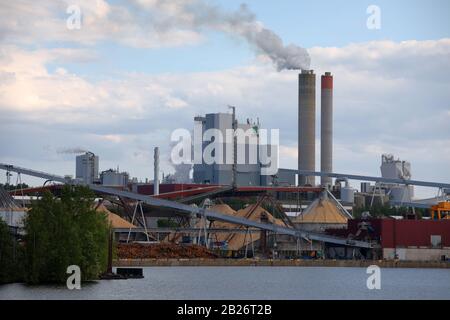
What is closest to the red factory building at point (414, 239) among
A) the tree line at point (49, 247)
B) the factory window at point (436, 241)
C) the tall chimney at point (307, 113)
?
the factory window at point (436, 241)

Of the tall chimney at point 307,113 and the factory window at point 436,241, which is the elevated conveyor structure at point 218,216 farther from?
the tall chimney at point 307,113

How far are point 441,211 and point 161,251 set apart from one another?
33.0 m

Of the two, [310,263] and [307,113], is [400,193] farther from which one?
[310,263]

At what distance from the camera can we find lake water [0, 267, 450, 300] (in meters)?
63.1

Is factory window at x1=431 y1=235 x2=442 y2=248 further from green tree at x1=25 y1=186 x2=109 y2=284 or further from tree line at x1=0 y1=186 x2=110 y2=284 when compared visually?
tree line at x1=0 y1=186 x2=110 y2=284

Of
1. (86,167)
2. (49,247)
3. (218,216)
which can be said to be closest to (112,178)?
(86,167)

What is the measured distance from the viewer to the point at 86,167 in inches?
6481

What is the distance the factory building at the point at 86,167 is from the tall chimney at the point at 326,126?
30693 mm

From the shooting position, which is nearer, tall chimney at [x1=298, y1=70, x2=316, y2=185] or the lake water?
the lake water

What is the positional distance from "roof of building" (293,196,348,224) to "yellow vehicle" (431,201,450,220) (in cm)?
1683

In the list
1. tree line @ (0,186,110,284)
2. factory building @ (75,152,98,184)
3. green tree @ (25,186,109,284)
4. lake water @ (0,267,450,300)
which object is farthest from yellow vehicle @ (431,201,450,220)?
tree line @ (0,186,110,284)
